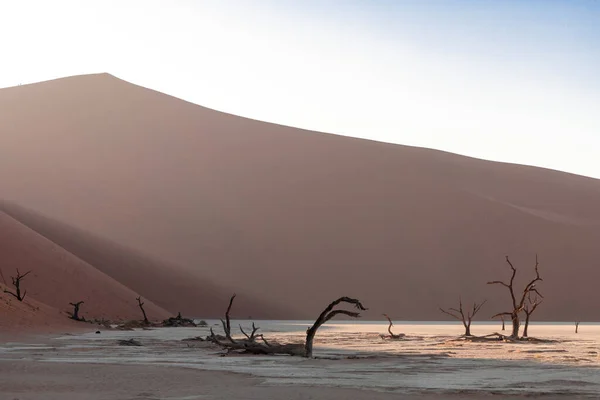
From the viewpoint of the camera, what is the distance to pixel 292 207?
83000 mm

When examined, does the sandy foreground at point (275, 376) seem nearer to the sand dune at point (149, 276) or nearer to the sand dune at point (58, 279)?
the sand dune at point (58, 279)

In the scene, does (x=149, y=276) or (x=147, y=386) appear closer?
(x=147, y=386)

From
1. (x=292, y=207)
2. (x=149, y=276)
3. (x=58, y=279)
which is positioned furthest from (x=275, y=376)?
(x=292, y=207)

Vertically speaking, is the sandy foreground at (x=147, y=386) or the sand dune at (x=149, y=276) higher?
the sand dune at (x=149, y=276)

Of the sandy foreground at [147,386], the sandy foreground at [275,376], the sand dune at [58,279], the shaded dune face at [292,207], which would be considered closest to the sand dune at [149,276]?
the shaded dune face at [292,207]

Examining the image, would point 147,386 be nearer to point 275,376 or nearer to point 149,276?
point 275,376

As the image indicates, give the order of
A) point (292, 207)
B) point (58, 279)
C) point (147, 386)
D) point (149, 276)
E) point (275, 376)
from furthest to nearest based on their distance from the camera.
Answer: point (292, 207)
point (149, 276)
point (58, 279)
point (275, 376)
point (147, 386)

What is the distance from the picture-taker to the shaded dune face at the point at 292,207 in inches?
2832

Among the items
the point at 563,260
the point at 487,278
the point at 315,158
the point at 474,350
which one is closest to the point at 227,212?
the point at 315,158

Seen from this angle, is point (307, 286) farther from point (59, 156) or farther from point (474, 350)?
point (474, 350)

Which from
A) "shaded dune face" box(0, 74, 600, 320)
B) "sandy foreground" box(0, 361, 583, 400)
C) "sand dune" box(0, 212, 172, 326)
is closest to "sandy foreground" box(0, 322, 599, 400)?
"sandy foreground" box(0, 361, 583, 400)

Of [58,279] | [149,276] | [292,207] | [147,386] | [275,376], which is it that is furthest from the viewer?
[292,207]

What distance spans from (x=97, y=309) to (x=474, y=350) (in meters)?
26.6

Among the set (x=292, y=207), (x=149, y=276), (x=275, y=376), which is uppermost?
(x=292, y=207)
